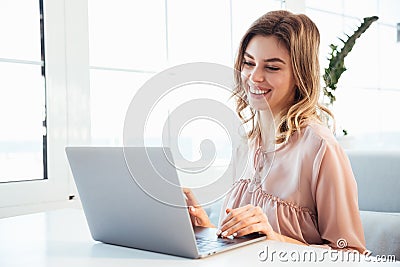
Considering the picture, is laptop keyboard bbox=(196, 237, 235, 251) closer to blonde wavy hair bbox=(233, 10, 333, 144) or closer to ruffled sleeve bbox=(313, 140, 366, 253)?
ruffled sleeve bbox=(313, 140, 366, 253)

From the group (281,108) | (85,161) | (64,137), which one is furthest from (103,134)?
(85,161)

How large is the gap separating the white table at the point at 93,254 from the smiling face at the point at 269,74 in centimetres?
53

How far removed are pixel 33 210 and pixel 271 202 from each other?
0.87 meters

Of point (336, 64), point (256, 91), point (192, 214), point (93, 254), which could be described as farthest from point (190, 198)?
point (336, 64)

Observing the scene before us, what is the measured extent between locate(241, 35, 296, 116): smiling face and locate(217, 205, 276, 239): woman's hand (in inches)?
18.0

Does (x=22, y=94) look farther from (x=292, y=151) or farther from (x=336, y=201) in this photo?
(x=336, y=201)

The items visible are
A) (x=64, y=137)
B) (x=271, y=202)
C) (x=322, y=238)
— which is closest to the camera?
(x=322, y=238)

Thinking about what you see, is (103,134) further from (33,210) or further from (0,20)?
(0,20)

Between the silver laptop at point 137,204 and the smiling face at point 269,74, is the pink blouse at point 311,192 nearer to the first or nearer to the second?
the smiling face at point 269,74

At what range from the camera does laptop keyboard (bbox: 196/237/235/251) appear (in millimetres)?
1012

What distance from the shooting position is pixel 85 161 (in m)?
1.05

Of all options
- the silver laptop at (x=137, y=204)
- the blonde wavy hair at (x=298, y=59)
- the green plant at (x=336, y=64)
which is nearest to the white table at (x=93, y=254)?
the silver laptop at (x=137, y=204)

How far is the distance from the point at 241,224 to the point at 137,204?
23 cm

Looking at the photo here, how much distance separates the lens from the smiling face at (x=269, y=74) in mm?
1479
